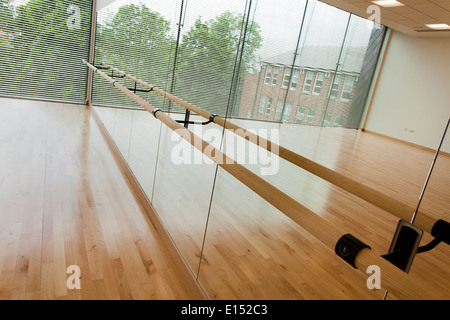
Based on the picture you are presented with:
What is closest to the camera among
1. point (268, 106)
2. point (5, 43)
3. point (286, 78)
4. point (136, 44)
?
point (286, 78)

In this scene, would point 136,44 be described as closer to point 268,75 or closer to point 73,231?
point 73,231

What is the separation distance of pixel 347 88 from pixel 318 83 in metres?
0.14

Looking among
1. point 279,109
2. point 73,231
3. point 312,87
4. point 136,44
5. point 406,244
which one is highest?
point 136,44

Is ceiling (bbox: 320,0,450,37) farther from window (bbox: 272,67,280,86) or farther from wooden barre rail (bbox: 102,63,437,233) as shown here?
window (bbox: 272,67,280,86)

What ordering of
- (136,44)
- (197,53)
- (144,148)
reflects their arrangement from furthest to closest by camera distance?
(136,44) → (144,148) → (197,53)

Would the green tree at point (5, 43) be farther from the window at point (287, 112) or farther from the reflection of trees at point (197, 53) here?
the window at point (287, 112)

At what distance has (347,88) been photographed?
3.19 ft

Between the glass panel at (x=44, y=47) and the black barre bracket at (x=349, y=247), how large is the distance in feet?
21.2

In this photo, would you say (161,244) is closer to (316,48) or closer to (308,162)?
(308,162)

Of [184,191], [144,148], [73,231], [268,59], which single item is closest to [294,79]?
[268,59]

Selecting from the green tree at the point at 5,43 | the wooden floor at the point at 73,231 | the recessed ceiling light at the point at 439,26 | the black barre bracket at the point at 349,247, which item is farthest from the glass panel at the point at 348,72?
the green tree at the point at 5,43

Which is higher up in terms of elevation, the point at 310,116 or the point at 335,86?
the point at 335,86

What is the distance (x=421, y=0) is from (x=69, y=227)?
1977mm

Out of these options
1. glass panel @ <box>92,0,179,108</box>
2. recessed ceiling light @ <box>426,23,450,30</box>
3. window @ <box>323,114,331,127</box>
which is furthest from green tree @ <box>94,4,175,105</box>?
recessed ceiling light @ <box>426,23,450,30</box>
